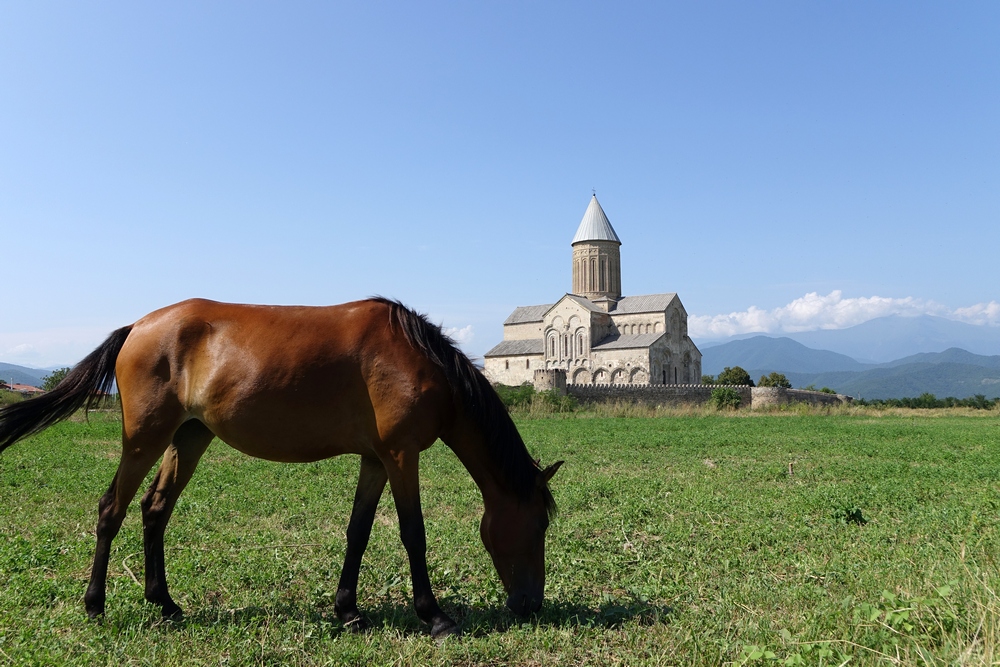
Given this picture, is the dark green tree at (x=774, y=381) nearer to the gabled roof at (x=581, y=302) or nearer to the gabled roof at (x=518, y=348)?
the gabled roof at (x=581, y=302)

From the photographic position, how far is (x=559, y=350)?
60.9m

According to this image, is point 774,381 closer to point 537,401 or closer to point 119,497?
point 537,401

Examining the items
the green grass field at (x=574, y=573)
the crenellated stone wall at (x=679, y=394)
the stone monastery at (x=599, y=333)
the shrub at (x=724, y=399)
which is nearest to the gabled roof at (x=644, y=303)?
the stone monastery at (x=599, y=333)

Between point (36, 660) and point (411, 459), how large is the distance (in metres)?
1.97

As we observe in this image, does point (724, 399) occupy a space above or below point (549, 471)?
below

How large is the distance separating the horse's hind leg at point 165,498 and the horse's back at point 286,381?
453mm

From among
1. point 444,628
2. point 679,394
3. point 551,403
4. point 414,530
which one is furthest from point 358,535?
point 679,394

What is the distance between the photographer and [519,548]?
4027mm

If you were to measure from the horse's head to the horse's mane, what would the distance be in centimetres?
10

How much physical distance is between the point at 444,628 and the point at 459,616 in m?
0.44

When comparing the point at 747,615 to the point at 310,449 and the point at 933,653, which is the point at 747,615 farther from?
the point at 310,449

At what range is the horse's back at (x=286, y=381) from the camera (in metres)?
3.95

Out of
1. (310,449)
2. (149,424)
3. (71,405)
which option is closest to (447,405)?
(310,449)

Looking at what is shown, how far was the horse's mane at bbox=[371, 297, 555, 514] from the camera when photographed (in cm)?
405
